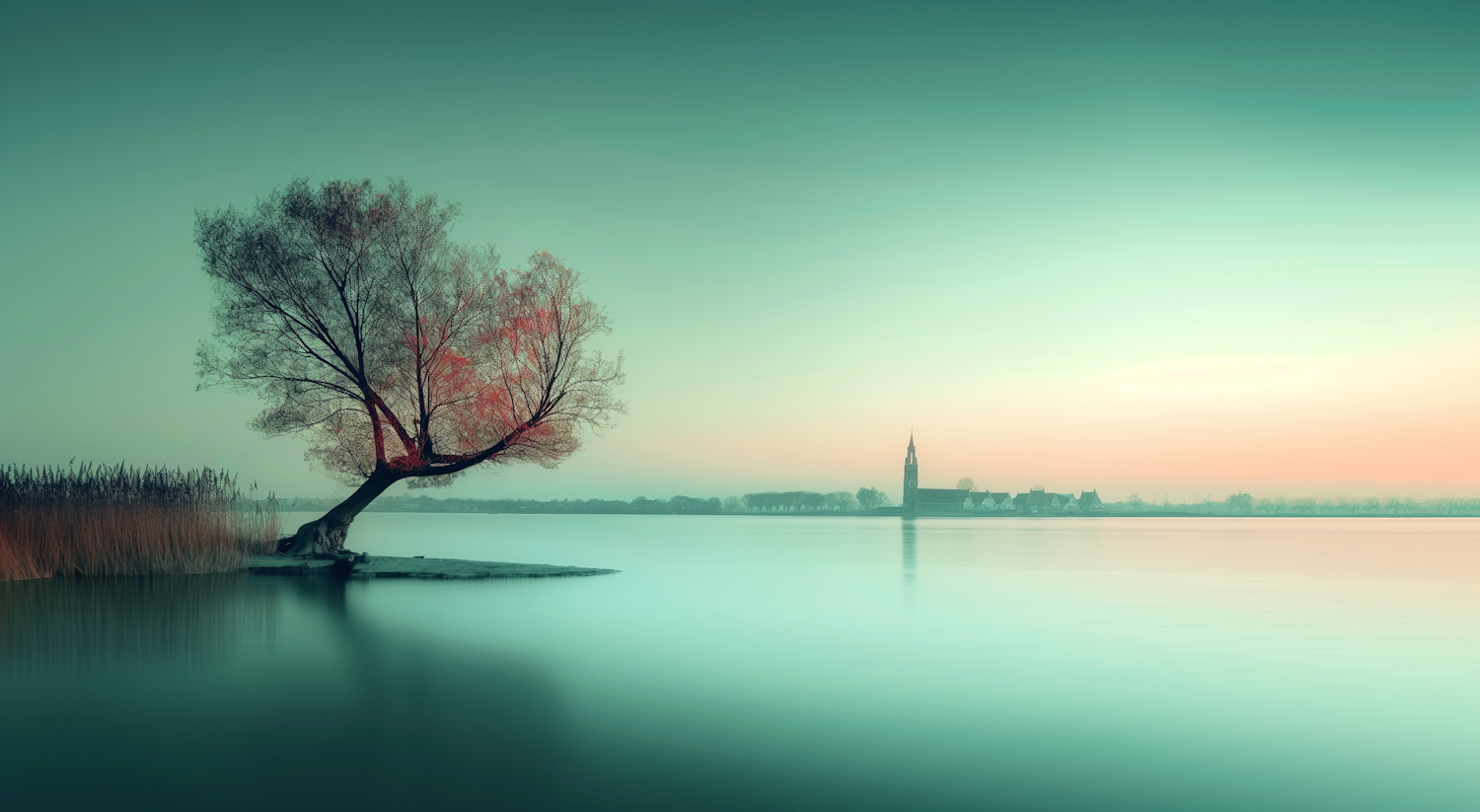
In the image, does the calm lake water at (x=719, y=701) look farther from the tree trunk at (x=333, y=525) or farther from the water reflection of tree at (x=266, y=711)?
the tree trunk at (x=333, y=525)

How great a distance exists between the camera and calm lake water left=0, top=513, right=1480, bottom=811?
7.09m

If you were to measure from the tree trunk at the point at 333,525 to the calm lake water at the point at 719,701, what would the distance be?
204 inches

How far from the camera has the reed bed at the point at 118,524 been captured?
836 inches

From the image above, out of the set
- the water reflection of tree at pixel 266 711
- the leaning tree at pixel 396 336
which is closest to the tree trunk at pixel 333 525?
the leaning tree at pixel 396 336

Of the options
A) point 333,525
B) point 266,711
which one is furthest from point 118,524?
point 266,711

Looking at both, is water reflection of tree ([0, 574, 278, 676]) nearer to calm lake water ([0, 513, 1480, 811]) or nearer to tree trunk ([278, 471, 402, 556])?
calm lake water ([0, 513, 1480, 811])

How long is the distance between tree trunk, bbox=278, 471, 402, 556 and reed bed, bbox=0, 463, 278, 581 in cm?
243

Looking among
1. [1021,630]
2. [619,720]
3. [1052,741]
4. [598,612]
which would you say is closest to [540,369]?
[598,612]

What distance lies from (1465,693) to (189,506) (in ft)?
89.3

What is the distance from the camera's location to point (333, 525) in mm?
27953

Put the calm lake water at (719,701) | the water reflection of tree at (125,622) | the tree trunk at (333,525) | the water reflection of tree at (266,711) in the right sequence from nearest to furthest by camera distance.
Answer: the water reflection of tree at (266,711) → the calm lake water at (719,701) → the water reflection of tree at (125,622) → the tree trunk at (333,525)

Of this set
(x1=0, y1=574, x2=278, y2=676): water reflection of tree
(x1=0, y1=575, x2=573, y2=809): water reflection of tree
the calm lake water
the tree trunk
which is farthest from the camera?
the tree trunk

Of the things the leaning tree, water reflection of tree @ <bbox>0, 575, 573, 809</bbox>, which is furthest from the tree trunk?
water reflection of tree @ <bbox>0, 575, 573, 809</bbox>

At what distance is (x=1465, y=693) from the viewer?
11.8m
